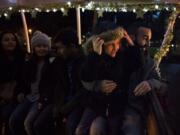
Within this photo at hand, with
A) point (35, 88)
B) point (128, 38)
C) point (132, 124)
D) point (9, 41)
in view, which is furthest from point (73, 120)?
point (9, 41)

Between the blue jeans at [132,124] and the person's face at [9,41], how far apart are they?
2242 millimetres

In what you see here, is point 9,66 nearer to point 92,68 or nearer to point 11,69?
point 11,69

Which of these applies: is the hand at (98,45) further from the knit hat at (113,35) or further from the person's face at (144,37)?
the person's face at (144,37)

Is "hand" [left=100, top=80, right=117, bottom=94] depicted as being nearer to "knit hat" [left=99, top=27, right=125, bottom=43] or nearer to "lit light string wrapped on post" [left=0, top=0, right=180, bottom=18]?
"knit hat" [left=99, top=27, right=125, bottom=43]

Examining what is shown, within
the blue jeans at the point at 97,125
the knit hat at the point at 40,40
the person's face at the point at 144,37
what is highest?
the person's face at the point at 144,37

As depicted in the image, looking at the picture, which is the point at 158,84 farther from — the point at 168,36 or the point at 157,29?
the point at 157,29

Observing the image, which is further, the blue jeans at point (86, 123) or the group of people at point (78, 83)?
the blue jeans at point (86, 123)

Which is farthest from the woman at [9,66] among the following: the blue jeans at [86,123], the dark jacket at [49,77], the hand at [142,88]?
the hand at [142,88]

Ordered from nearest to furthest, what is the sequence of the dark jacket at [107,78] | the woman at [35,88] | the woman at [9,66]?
the dark jacket at [107,78] < the woman at [35,88] < the woman at [9,66]

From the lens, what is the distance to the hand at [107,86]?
5641 millimetres

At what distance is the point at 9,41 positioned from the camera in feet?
23.0

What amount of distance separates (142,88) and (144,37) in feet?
2.65

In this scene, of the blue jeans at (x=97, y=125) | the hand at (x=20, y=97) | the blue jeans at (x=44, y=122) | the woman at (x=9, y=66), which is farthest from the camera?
the woman at (x=9, y=66)

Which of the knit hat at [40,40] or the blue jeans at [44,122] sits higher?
the knit hat at [40,40]
